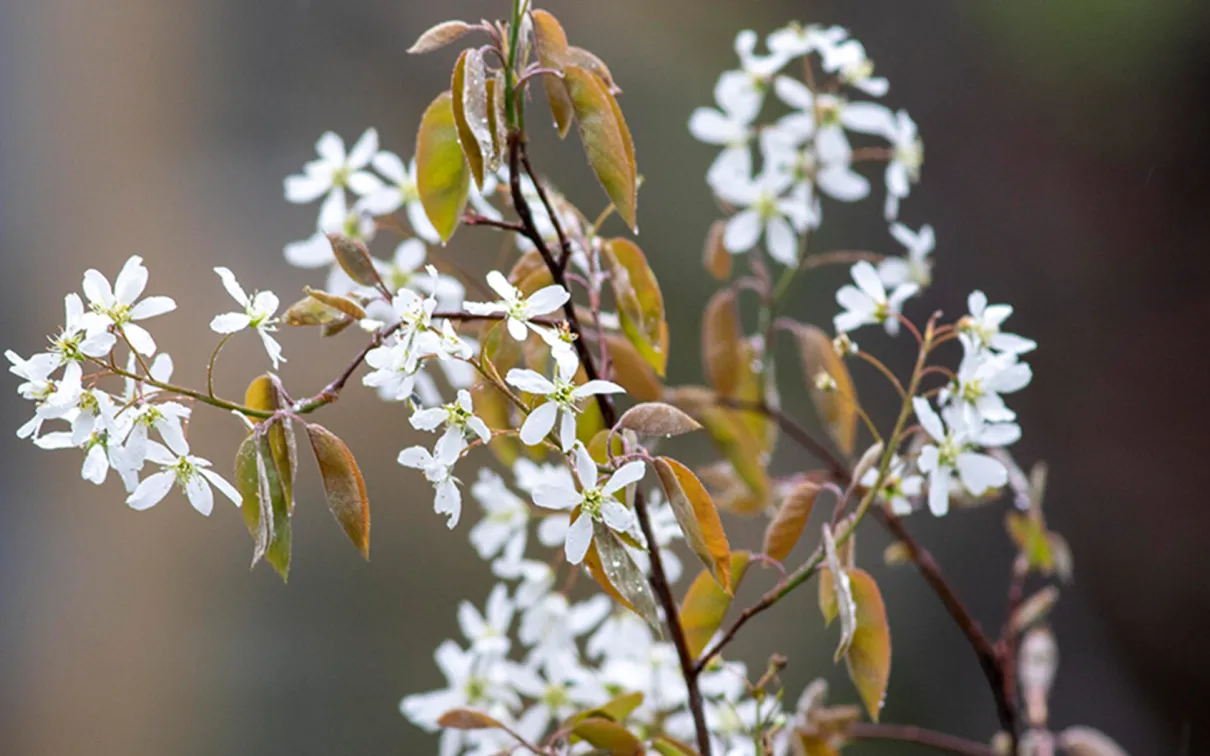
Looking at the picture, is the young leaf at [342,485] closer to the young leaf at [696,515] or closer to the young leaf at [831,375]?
the young leaf at [696,515]

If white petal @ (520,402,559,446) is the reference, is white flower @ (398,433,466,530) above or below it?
below

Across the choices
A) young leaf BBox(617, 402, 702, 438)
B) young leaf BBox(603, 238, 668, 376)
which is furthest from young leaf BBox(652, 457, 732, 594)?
young leaf BBox(603, 238, 668, 376)

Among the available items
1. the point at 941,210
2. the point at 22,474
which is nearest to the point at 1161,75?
the point at 941,210

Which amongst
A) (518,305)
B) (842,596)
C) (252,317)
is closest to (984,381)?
(842,596)

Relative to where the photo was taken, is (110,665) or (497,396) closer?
(497,396)

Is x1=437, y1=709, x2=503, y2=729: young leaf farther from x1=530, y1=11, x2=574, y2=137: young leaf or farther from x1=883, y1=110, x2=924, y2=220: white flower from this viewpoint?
x1=883, y1=110, x2=924, y2=220: white flower

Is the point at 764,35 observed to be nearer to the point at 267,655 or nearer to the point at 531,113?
the point at 531,113

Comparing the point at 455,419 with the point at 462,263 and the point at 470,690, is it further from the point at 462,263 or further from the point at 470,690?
the point at 462,263
